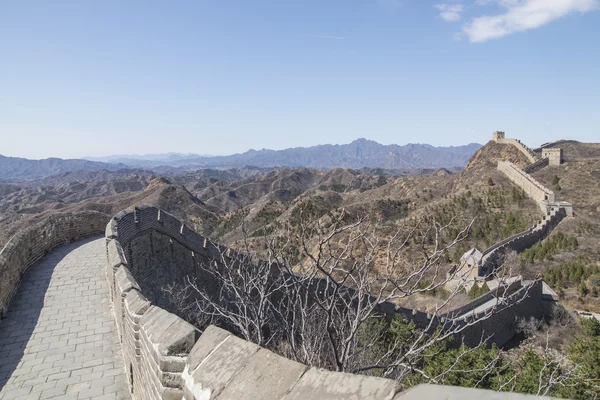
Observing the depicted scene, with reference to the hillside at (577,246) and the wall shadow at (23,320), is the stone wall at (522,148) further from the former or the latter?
the wall shadow at (23,320)

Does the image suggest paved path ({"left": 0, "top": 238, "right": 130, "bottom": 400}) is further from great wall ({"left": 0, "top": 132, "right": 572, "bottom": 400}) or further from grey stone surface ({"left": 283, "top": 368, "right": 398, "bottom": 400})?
grey stone surface ({"left": 283, "top": 368, "right": 398, "bottom": 400})

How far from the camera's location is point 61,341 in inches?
272

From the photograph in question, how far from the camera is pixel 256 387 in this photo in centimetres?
233

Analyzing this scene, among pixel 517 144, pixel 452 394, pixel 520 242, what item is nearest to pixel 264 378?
pixel 452 394

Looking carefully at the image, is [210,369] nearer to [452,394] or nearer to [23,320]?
[452,394]

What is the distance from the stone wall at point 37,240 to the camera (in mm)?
8797

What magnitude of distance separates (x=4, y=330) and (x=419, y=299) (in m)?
20.6

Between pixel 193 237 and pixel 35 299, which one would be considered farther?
pixel 193 237

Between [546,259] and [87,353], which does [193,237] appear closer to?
[87,353]

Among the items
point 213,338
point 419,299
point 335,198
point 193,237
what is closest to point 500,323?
point 419,299

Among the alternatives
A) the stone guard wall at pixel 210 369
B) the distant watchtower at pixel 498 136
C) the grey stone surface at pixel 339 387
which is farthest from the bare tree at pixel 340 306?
the distant watchtower at pixel 498 136

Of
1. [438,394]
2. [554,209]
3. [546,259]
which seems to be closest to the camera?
[438,394]

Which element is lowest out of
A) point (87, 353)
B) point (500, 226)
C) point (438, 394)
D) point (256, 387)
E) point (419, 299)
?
point (419, 299)

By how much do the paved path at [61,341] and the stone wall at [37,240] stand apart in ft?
1.01
